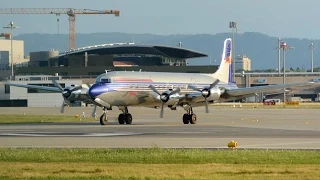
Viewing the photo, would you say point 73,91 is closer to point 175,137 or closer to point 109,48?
point 175,137

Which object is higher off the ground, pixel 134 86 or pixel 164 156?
pixel 134 86

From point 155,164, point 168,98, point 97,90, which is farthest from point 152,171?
point 168,98

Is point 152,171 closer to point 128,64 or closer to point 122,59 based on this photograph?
point 128,64

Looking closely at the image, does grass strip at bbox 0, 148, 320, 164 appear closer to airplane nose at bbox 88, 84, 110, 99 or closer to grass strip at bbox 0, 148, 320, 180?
grass strip at bbox 0, 148, 320, 180

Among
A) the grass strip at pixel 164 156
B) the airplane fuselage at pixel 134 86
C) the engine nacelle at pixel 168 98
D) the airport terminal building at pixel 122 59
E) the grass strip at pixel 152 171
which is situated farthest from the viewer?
the airport terminal building at pixel 122 59

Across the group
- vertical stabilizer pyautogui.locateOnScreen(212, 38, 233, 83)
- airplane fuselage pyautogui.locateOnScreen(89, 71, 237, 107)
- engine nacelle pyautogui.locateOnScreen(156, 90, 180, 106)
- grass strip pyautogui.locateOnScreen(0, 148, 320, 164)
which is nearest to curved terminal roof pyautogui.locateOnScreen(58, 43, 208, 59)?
vertical stabilizer pyautogui.locateOnScreen(212, 38, 233, 83)

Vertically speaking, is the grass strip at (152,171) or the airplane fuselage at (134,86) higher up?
the airplane fuselage at (134,86)

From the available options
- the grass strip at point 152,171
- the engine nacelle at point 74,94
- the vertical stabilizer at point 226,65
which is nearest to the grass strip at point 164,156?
the grass strip at point 152,171

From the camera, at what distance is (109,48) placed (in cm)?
17450

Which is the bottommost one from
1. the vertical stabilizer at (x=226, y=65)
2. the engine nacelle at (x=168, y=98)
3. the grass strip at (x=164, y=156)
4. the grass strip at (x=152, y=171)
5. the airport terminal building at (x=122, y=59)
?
the grass strip at (x=152, y=171)

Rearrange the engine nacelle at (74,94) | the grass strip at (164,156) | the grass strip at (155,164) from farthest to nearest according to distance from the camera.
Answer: the engine nacelle at (74,94) → the grass strip at (164,156) → the grass strip at (155,164)

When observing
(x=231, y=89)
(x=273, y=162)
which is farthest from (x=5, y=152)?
(x=231, y=89)

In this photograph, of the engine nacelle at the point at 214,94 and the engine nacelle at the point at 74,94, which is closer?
the engine nacelle at the point at 74,94

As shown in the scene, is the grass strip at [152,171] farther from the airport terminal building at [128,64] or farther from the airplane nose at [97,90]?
the airport terminal building at [128,64]
